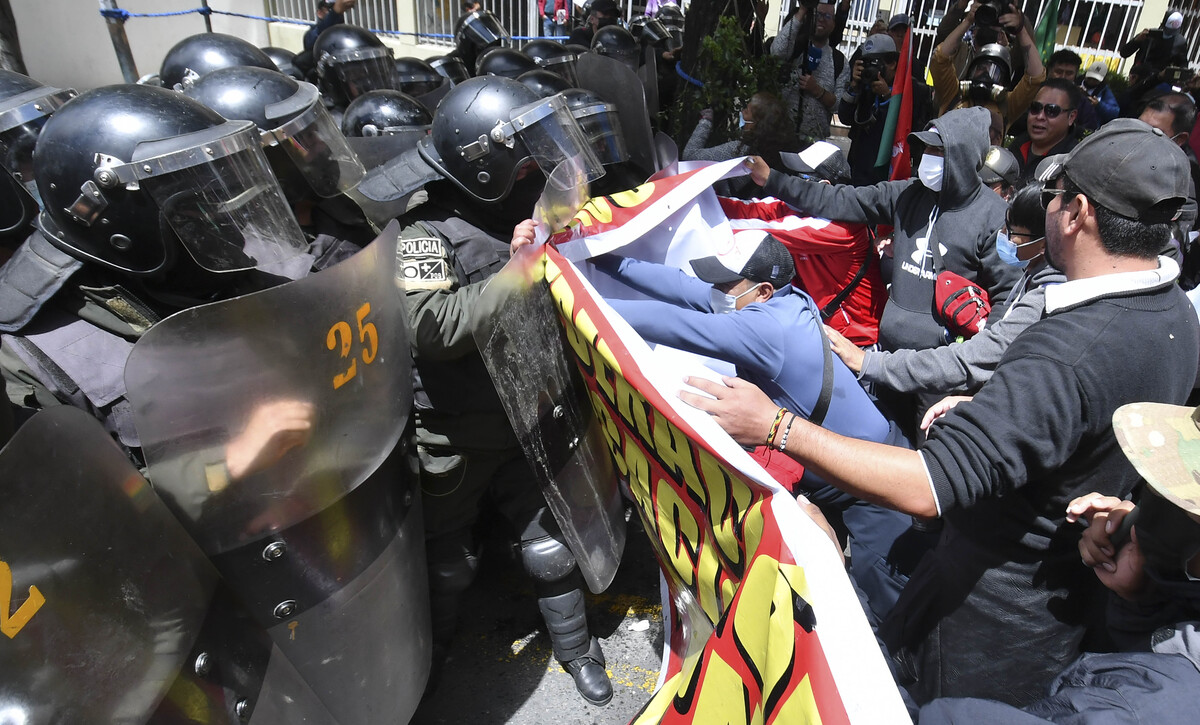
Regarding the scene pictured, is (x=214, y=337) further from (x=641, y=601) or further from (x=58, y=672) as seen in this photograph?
(x=641, y=601)

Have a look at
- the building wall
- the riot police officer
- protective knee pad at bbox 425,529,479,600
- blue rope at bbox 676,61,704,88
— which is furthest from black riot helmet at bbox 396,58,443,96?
the building wall

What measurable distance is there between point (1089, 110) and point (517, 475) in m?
6.22

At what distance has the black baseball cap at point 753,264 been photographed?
2484 mm

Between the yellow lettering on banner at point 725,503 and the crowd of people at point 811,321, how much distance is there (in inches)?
5.1

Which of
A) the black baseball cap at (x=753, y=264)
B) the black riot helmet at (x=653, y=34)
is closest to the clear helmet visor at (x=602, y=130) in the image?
the black baseball cap at (x=753, y=264)

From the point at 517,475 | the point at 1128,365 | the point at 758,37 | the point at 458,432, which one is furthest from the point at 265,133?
the point at 758,37

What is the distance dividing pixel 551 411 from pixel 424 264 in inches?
25.3

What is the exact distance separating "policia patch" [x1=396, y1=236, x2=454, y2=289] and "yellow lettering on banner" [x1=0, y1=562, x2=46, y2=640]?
55.5 inches

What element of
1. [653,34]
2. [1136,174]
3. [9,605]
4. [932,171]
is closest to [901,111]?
[932,171]

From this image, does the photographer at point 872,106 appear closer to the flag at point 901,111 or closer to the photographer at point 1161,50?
the flag at point 901,111

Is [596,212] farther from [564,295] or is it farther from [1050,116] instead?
[1050,116]

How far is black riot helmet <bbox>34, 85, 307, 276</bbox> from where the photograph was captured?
185 cm

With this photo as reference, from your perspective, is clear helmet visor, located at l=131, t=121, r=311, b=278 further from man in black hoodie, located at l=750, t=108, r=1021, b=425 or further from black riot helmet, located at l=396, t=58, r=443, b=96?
black riot helmet, located at l=396, t=58, r=443, b=96

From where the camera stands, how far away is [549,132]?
8.37ft
